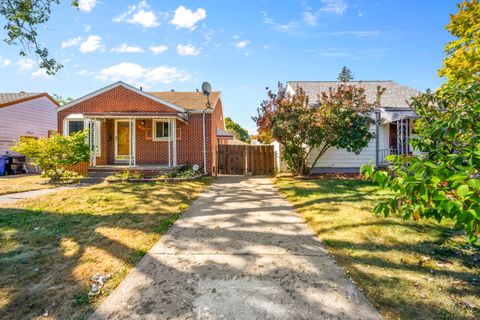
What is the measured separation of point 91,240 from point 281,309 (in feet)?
10.6

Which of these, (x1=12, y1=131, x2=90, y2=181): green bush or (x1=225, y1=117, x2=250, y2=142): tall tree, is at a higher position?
(x1=225, y1=117, x2=250, y2=142): tall tree

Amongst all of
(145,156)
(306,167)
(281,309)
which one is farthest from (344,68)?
(281,309)

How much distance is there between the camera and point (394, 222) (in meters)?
4.63

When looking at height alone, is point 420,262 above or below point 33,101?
below

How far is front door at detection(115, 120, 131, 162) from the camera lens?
13945 millimetres

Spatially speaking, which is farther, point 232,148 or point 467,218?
point 232,148

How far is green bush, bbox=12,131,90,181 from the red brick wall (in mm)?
2937

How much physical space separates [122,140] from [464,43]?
18.0 m

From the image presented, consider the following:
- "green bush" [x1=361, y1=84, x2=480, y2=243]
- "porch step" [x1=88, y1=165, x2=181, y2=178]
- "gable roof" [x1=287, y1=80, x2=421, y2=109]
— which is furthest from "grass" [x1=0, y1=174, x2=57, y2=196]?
"gable roof" [x1=287, y1=80, x2=421, y2=109]

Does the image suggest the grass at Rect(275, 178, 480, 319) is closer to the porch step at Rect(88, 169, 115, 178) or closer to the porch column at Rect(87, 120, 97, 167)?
the porch step at Rect(88, 169, 115, 178)

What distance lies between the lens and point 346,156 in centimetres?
1366

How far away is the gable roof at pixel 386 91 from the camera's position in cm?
1417

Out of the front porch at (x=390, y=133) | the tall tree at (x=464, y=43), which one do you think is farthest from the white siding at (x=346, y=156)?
the tall tree at (x=464, y=43)

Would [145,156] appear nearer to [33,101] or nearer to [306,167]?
[306,167]
